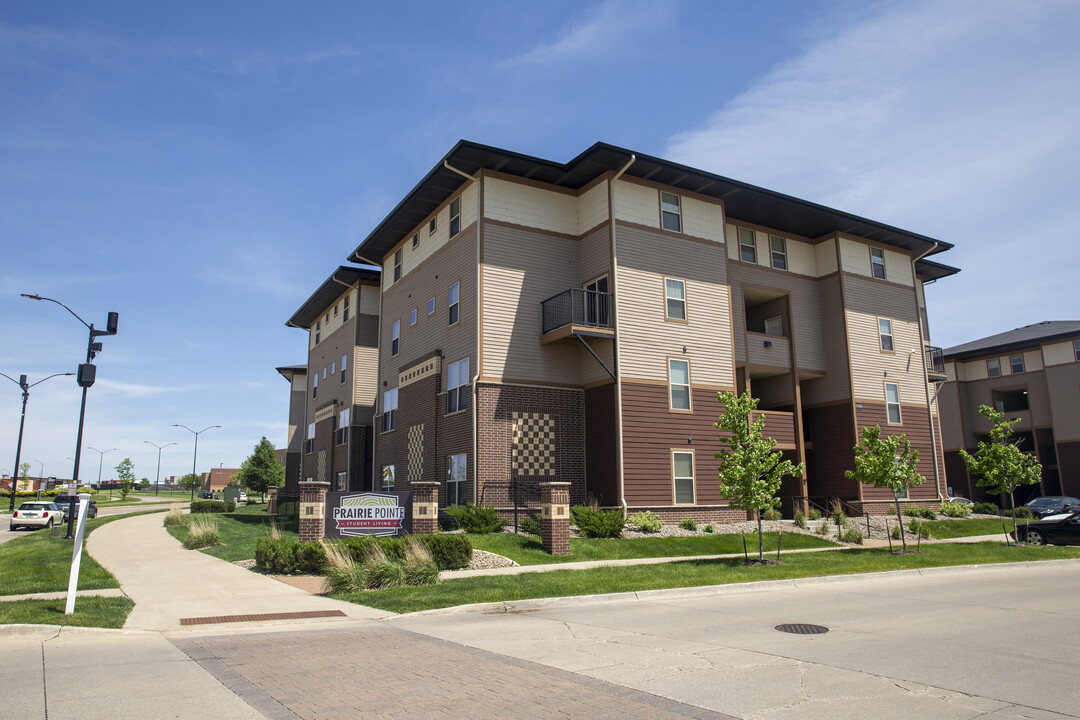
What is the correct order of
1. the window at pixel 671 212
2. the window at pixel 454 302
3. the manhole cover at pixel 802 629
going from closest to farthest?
the manhole cover at pixel 802 629 < the window at pixel 671 212 < the window at pixel 454 302

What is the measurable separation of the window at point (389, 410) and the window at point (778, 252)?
1676 centimetres

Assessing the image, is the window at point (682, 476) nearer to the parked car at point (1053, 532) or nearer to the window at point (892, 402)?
the parked car at point (1053, 532)

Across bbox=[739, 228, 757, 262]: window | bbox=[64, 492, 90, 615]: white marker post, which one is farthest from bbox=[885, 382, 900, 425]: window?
bbox=[64, 492, 90, 615]: white marker post

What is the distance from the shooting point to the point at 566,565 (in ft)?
57.5

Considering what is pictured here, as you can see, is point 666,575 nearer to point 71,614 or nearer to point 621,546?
point 621,546

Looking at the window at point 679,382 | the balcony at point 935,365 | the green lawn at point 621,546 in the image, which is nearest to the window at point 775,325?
the window at point 679,382

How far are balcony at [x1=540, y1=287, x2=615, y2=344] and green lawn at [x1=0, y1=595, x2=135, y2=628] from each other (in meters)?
14.9

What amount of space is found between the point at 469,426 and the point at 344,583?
1023 centimetres

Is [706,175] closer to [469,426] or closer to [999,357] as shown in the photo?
[469,426]

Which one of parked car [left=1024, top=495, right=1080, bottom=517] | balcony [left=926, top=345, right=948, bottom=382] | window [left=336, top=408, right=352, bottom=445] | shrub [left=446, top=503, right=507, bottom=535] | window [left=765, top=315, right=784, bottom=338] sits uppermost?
window [left=765, top=315, right=784, bottom=338]

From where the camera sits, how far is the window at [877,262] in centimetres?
3284

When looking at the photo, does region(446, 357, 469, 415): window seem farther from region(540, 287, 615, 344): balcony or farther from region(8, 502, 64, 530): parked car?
region(8, 502, 64, 530): parked car

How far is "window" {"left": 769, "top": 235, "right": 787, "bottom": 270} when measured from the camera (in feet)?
102

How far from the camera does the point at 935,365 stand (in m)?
36.9
